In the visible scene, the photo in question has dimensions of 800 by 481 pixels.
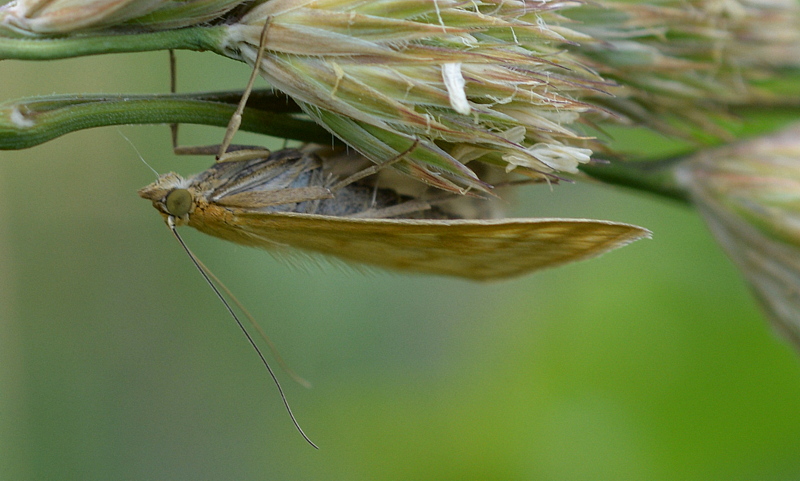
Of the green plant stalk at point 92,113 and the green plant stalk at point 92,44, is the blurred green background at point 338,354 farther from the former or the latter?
the green plant stalk at point 92,44

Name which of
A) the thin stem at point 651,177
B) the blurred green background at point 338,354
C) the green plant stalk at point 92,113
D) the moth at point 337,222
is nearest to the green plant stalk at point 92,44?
the green plant stalk at point 92,113

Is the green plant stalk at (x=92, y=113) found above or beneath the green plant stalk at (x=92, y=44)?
beneath

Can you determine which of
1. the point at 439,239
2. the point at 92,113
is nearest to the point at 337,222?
the point at 439,239

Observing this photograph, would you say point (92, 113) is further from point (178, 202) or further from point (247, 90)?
point (178, 202)

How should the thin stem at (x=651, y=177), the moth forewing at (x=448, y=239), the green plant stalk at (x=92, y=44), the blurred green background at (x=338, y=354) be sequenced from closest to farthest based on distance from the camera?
1. the green plant stalk at (x=92, y=44)
2. the moth forewing at (x=448, y=239)
3. the thin stem at (x=651, y=177)
4. the blurred green background at (x=338, y=354)

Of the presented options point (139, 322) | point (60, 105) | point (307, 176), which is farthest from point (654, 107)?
point (139, 322)

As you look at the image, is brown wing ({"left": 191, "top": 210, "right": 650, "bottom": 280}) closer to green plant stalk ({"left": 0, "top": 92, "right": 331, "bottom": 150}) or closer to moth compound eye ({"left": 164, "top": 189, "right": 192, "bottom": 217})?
moth compound eye ({"left": 164, "top": 189, "right": 192, "bottom": 217})

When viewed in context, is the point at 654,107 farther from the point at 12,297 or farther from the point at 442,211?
the point at 12,297
